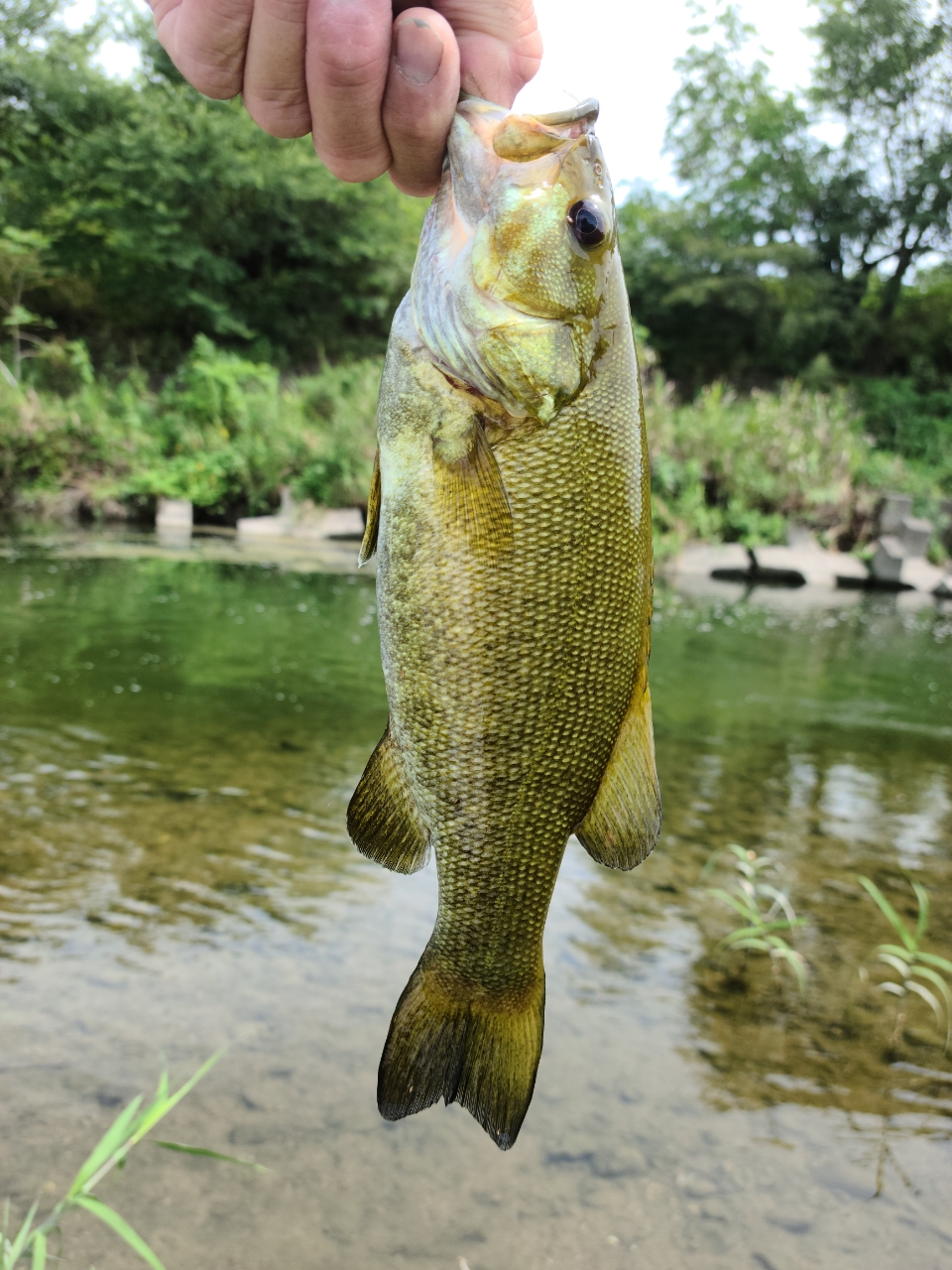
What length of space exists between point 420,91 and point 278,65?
238 mm

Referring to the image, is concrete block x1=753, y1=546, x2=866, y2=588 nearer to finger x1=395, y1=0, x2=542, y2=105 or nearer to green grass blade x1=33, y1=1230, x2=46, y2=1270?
finger x1=395, y1=0, x2=542, y2=105

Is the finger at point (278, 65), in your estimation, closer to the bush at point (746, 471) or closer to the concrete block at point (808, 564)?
the bush at point (746, 471)

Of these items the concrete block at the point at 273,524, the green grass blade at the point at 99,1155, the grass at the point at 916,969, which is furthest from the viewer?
the concrete block at the point at 273,524

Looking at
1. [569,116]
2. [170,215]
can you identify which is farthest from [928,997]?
[170,215]

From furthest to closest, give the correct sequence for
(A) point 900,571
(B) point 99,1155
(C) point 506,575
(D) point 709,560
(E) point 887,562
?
1. (E) point 887,562
2. (A) point 900,571
3. (D) point 709,560
4. (B) point 99,1155
5. (C) point 506,575

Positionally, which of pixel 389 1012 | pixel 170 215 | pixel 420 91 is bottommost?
pixel 389 1012

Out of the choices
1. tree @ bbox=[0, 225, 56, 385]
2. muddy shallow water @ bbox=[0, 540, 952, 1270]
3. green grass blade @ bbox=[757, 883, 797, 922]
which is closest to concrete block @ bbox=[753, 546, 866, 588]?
muddy shallow water @ bbox=[0, 540, 952, 1270]

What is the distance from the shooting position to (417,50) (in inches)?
A: 61.1

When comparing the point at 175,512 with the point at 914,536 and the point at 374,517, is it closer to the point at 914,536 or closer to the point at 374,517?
the point at 914,536

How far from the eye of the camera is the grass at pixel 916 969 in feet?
13.7

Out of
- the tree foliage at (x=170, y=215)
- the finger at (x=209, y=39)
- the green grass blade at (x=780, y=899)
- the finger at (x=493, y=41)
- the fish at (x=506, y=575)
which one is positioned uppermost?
the tree foliage at (x=170, y=215)

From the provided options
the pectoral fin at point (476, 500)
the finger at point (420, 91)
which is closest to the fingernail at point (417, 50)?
the finger at point (420, 91)

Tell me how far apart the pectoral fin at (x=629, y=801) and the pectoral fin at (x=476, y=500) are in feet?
1.27

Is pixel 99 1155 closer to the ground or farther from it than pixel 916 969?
farther from it
